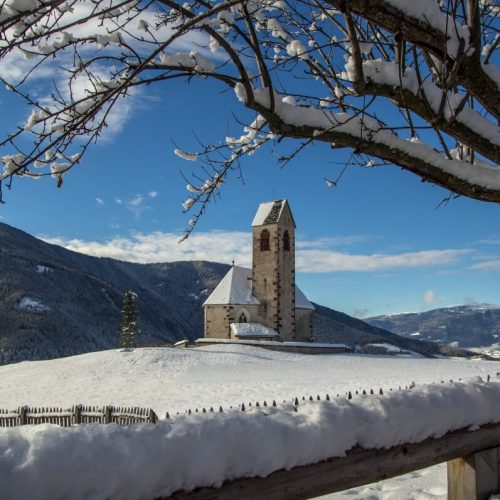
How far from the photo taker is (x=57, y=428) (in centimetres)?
207

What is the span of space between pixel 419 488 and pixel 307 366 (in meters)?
23.4

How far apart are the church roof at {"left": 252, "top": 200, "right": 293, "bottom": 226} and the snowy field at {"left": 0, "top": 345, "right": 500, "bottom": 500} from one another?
12.1 metres

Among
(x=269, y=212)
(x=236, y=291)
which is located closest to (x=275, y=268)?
(x=236, y=291)

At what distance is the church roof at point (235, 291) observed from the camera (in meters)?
39.7

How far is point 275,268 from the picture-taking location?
132 feet

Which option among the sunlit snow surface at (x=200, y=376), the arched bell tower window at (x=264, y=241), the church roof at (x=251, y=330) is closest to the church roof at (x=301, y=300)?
the church roof at (x=251, y=330)

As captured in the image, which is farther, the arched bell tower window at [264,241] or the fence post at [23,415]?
the arched bell tower window at [264,241]

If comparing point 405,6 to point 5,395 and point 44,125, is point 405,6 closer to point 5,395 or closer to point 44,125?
point 44,125

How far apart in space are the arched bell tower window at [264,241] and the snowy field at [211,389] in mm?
9931

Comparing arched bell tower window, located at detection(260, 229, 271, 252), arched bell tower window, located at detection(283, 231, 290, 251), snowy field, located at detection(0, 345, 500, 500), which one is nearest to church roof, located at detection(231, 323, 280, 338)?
snowy field, located at detection(0, 345, 500, 500)

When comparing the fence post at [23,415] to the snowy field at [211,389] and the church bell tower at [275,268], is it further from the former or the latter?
the church bell tower at [275,268]

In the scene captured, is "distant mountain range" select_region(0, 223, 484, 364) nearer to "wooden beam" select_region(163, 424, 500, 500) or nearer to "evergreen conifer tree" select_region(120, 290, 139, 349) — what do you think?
"evergreen conifer tree" select_region(120, 290, 139, 349)

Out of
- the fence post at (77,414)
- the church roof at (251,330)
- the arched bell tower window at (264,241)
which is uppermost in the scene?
the arched bell tower window at (264,241)

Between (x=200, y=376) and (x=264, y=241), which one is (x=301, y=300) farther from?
(x=200, y=376)
